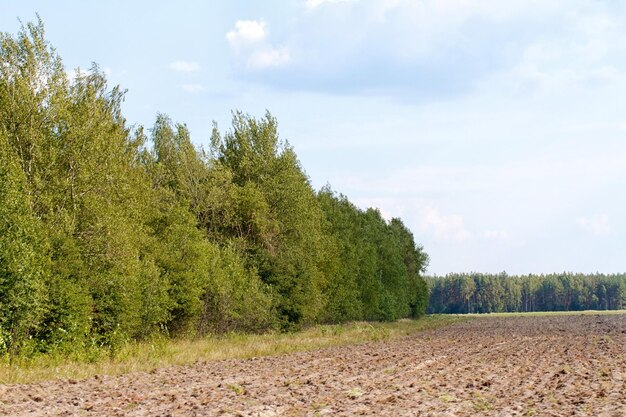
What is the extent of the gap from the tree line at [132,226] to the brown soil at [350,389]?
22.2ft

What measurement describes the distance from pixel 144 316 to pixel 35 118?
12.0m

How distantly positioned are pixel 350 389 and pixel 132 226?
19803 millimetres

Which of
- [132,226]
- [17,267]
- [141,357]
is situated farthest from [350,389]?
[132,226]

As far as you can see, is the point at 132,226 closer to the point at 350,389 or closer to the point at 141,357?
the point at 141,357

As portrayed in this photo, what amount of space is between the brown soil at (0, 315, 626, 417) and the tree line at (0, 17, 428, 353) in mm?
6763

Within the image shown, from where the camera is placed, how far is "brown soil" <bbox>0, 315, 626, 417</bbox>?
52.2 ft

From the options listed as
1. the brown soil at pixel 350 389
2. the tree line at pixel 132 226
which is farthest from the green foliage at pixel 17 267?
the brown soil at pixel 350 389

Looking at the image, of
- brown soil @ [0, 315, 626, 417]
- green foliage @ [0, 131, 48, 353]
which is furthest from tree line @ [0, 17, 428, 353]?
brown soil @ [0, 315, 626, 417]

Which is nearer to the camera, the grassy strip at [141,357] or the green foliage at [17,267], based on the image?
the grassy strip at [141,357]

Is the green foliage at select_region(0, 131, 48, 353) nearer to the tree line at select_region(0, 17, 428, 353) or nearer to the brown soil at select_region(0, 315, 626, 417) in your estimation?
the tree line at select_region(0, 17, 428, 353)

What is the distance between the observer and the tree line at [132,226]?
28688 millimetres

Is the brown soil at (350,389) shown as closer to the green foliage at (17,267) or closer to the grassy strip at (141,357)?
the grassy strip at (141,357)

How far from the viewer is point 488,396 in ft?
60.3

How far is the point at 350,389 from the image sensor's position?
19.7 metres
